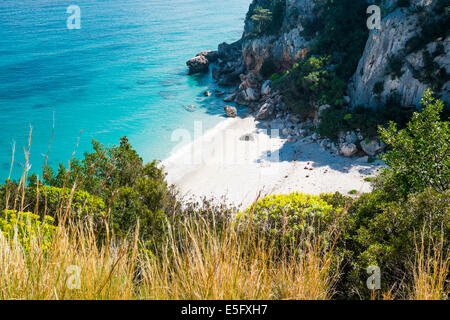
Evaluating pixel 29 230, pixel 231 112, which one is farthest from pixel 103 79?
pixel 29 230

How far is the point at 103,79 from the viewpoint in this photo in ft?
138

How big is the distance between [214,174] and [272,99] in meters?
11.0

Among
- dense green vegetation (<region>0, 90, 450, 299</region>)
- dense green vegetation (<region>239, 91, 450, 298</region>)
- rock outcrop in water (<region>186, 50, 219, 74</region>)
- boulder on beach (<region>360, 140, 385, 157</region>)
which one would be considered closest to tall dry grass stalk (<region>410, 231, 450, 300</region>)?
dense green vegetation (<region>0, 90, 450, 299</region>)

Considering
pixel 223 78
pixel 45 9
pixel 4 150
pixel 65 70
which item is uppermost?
pixel 45 9

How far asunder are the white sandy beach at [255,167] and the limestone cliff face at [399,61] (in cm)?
505

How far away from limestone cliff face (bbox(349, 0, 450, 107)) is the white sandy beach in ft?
16.6

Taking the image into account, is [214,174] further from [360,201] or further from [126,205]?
[360,201]

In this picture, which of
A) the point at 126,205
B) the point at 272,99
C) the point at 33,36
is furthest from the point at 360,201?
the point at 33,36

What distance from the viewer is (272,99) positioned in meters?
28.8

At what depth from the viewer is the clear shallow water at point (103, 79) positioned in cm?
2866
